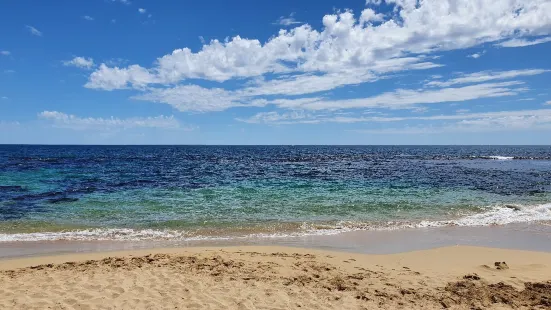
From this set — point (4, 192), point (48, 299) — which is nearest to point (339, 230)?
point (48, 299)

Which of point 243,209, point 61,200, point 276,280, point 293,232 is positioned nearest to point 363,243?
point 293,232

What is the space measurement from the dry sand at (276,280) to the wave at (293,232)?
251 cm

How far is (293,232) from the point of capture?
43.2 ft

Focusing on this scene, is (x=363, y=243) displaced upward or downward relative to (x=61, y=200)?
downward

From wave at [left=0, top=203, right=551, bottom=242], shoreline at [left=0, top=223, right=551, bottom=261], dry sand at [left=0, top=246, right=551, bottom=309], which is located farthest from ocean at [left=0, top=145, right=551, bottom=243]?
dry sand at [left=0, top=246, right=551, bottom=309]

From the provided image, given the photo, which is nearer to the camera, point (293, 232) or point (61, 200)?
point (293, 232)

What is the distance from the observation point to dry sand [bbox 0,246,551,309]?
6547 mm

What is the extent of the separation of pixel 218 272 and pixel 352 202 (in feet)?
39.7

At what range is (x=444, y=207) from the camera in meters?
17.8

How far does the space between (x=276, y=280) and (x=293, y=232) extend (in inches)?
220

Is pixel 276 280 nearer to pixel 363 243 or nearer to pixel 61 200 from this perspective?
pixel 363 243

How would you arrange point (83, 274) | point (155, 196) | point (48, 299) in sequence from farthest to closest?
point (155, 196)
point (83, 274)
point (48, 299)

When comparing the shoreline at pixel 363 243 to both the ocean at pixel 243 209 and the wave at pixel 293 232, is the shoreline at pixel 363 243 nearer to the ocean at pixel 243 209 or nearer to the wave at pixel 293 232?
the wave at pixel 293 232

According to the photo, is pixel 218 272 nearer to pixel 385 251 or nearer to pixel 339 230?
pixel 385 251
